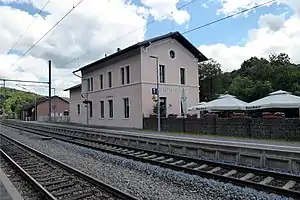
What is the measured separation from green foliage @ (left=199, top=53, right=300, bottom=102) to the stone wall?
20624 mm

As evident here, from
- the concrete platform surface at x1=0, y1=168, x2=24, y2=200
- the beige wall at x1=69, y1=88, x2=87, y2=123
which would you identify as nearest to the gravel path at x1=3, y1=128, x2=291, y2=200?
the concrete platform surface at x1=0, y1=168, x2=24, y2=200

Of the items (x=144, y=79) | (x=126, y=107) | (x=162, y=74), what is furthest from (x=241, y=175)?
(x=126, y=107)

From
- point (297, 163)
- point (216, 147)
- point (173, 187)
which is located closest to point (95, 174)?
point (173, 187)

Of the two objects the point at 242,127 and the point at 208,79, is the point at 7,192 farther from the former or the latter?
the point at 208,79

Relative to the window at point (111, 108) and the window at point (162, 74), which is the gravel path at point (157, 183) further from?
the window at point (111, 108)

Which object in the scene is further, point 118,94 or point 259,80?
point 259,80

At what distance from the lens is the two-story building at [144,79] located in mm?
30062

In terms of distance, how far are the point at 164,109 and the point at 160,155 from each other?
18.2 meters

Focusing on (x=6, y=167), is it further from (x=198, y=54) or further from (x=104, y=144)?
(x=198, y=54)

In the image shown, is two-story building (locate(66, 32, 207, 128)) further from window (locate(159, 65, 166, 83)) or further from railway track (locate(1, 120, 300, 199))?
railway track (locate(1, 120, 300, 199))

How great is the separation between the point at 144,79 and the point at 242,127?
13200 mm

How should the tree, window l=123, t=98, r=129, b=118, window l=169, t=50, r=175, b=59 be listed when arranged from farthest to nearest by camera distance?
the tree → window l=169, t=50, r=175, b=59 → window l=123, t=98, r=129, b=118

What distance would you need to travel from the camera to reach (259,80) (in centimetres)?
4653

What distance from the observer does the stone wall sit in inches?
638
